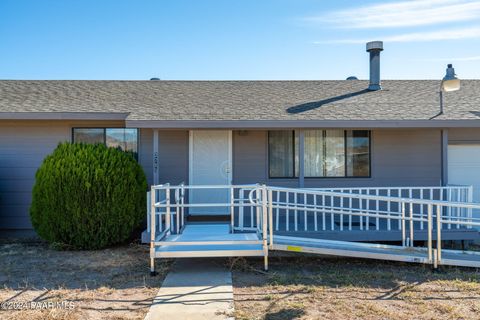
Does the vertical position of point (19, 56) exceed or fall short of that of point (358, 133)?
it exceeds it

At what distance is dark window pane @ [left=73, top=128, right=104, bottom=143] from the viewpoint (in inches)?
364

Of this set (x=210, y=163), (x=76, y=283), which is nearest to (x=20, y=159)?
(x=210, y=163)

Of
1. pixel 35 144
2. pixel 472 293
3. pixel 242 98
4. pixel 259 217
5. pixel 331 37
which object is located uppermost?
pixel 331 37

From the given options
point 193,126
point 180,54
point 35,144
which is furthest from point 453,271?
point 180,54

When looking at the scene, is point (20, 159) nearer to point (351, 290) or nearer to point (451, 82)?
point (351, 290)

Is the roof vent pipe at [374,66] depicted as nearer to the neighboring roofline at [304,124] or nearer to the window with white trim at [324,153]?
the window with white trim at [324,153]

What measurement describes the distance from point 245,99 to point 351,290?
5.67 metres

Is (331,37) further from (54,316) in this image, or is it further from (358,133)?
(54,316)

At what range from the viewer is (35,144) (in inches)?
358

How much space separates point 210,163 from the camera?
927cm

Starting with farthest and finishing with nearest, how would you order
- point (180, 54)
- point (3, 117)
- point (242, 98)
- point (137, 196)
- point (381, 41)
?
point (180, 54), point (381, 41), point (242, 98), point (3, 117), point (137, 196)

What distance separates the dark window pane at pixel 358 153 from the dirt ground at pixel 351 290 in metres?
2.84

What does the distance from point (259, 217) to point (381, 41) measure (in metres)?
6.52

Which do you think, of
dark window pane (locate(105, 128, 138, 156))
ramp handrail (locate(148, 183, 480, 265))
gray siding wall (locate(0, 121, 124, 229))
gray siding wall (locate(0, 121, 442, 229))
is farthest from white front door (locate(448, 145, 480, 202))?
gray siding wall (locate(0, 121, 124, 229))
